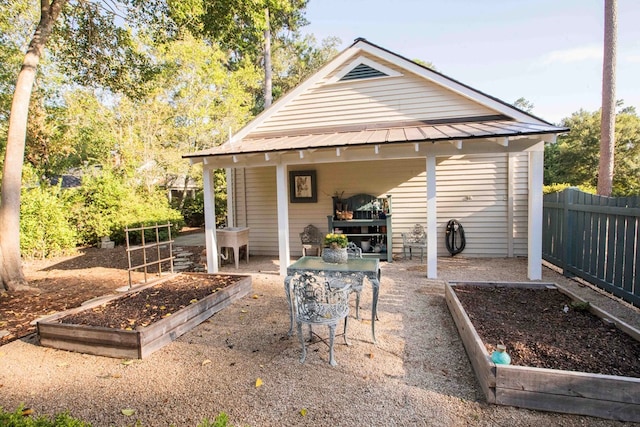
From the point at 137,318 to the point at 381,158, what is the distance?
488 cm

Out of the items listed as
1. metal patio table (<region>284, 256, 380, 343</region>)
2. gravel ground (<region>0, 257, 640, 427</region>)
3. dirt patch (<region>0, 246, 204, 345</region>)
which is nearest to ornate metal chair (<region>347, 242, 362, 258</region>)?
metal patio table (<region>284, 256, 380, 343</region>)

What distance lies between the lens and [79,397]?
2791 mm

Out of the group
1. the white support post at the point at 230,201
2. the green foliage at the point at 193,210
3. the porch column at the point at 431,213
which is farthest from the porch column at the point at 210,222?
the green foliage at the point at 193,210

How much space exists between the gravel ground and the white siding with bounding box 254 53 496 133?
4.97 meters

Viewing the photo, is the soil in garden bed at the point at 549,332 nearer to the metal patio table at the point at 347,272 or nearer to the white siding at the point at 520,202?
the metal patio table at the point at 347,272

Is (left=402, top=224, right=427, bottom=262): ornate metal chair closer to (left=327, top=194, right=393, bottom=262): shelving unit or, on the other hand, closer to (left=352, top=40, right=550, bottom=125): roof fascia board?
(left=327, top=194, right=393, bottom=262): shelving unit

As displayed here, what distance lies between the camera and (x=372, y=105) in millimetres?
8031

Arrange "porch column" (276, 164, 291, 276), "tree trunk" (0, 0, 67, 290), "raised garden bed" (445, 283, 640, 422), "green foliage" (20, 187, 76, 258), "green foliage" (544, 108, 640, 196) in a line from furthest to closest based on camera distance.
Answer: "green foliage" (544, 108, 640, 196)
"green foliage" (20, 187, 76, 258)
"porch column" (276, 164, 291, 276)
"tree trunk" (0, 0, 67, 290)
"raised garden bed" (445, 283, 640, 422)

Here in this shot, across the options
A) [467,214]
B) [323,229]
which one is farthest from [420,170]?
[323,229]

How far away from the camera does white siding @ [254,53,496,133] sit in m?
7.56

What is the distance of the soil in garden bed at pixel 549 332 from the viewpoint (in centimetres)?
275

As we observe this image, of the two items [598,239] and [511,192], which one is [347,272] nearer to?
[598,239]

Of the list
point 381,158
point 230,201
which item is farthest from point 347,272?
point 230,201

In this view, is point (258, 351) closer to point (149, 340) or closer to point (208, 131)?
point (149, 340)
